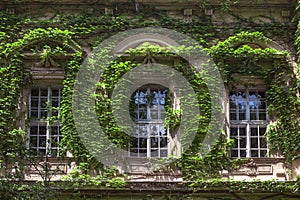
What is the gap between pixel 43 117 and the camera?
1759 centimetres

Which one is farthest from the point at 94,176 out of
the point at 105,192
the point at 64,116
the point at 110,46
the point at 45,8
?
the point at 45,8

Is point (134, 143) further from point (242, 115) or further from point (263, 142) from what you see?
point (263, 142)

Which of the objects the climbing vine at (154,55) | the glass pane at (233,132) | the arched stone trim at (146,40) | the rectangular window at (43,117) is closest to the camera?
the climbing vine at (154,55)

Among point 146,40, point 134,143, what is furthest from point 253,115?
point 146,40

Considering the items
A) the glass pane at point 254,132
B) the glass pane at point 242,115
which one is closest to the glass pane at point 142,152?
the glass pane at point 242,115

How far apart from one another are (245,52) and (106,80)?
3.70m

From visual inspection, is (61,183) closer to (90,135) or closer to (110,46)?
(90,135)

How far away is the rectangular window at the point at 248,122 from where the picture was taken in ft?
58.3

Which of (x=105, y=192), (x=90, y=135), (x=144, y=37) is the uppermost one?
(x=144, y=37)

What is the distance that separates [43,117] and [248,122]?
17.4ft

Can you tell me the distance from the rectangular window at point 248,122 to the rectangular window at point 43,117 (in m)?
4.54

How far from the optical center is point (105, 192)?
17.0 meters

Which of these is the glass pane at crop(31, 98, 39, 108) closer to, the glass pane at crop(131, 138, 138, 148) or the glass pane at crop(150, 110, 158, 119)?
the glass pane at crop(131, 138, 138, 148)

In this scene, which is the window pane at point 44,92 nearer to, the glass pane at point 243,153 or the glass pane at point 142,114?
the glass pane at point 142,114
